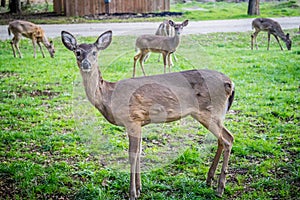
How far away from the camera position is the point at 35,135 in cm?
635

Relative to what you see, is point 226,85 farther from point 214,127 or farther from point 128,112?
point 128,112

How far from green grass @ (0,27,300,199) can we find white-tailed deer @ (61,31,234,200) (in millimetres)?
269

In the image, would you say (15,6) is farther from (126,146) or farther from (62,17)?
(126,146)

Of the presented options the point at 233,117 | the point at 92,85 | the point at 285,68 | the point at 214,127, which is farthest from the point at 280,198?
the point at 285,68

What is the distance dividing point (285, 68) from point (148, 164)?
251 inches

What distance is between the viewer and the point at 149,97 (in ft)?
14.4

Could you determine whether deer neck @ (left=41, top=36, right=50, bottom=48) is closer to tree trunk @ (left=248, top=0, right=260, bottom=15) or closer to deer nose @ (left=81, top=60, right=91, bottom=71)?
deer nose @ (left=81, top=60, right=91, bottom=71)

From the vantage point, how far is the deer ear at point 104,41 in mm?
4383

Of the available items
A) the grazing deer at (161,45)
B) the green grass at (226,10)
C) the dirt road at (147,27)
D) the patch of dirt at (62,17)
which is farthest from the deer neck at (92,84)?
the green grass at (226,10)

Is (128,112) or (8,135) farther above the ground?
(128,112)

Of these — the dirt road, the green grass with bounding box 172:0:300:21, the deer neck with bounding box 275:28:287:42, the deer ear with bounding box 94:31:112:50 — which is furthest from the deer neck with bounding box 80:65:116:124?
the green grass with bounding box 172:0:300:21

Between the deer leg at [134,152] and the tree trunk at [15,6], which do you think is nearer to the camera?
the deer leg at [134,152]

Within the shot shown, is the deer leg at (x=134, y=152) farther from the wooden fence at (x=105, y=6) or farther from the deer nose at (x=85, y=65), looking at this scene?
the wooden fence at (x=105, y=6)

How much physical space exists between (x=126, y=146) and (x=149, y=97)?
1721 millimetres
